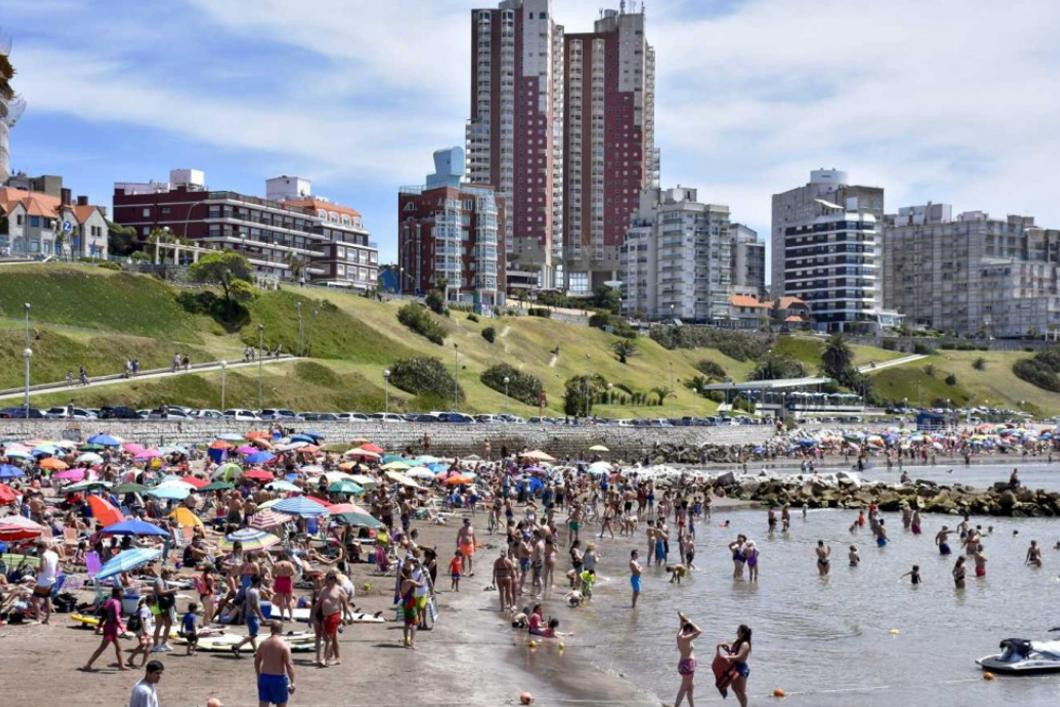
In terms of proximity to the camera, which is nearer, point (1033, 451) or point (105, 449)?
point (105, 449)

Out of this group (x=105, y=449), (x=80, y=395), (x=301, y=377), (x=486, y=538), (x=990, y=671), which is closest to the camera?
(x=990, y=671)

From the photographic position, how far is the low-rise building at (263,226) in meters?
134

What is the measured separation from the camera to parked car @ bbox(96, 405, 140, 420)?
60.9 meters

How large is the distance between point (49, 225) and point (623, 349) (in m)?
61.3

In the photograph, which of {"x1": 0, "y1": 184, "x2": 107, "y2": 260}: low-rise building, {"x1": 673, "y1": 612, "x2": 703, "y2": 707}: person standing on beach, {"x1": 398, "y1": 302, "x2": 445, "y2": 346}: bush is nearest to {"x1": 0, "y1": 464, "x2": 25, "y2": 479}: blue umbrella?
{"x1": 673, "y1": 612, "x2": 703, "y2": 707}: person standing on beach

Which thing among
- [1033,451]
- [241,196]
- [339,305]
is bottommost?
[1033,451]

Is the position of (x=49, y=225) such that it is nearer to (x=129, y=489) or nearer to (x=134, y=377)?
(x=134, y=377)

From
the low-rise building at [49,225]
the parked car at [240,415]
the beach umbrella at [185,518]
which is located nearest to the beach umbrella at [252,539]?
the beach umbrella at [185,518]

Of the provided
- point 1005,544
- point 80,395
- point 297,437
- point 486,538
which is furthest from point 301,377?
point 1005,544

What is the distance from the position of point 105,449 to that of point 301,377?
130ft

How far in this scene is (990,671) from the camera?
76.6 ft

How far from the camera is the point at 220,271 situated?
101 metres

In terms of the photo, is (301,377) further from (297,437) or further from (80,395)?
(297,437)

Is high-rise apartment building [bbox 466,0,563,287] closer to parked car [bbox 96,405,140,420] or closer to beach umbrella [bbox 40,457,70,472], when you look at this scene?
parked car [bbox 96,405,140,420]
